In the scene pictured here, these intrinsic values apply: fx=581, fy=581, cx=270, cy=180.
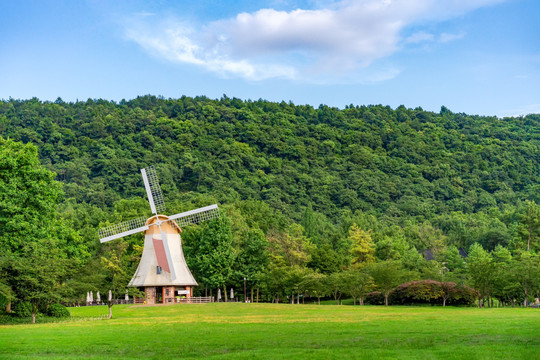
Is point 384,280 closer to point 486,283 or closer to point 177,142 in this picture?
point 486,283

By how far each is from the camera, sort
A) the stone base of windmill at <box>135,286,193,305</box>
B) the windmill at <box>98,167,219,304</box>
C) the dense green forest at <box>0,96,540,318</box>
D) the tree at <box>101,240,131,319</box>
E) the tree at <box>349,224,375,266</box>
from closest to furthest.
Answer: the windmill at <box>98,167,219,304</box>, the stone base of windmill at <box>135,286,193,305</box>, the tree at <box>101,240,131,319</box>, the tree at <box>349,224,375,266</box>, the dense green forest at <box>0,96,540,318</box>

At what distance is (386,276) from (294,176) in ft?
214

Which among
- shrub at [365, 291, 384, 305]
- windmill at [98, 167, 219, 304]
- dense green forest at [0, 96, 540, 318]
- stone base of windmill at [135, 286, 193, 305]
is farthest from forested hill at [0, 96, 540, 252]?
shrub at [365, 291, 384, 305]

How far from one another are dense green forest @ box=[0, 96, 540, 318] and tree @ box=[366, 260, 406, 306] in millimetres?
7867

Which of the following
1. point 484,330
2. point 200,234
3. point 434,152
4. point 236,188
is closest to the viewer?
point 484,330

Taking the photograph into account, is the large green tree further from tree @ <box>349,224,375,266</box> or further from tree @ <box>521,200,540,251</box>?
tree @ <box>521,200,540,251</box>

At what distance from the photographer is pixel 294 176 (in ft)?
357

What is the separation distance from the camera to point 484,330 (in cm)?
2039

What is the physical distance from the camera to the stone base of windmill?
1964 inches

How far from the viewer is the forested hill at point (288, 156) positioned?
318 ft

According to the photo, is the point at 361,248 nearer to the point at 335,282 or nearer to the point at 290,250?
the point at 290,250

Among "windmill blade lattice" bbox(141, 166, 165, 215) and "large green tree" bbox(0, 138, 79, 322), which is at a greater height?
"windmill blade lattice" bbox(141, 166, 165, 215)

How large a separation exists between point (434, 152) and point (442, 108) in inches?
1801

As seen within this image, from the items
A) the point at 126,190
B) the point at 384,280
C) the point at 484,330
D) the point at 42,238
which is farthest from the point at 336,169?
the point at 484,330
